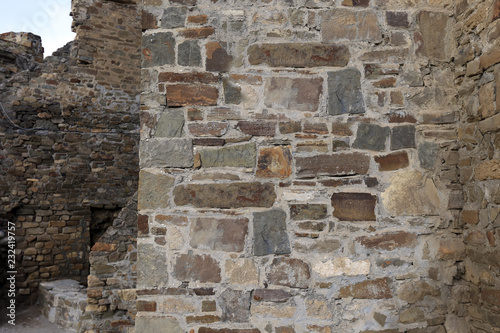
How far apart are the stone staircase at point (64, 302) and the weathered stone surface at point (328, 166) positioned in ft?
12.9

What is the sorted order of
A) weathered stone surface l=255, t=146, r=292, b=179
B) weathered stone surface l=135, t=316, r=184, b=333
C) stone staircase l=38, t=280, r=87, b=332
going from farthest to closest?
stone staircase l=38, t=280, r=87, b=332
weathered stone surface l=255, t=146, r=292, b=179
weathered stone surface l=135, t=316, r=184, b=333

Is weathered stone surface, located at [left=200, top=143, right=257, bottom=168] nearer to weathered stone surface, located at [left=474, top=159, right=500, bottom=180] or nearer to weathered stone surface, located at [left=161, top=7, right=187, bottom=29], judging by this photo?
weathered stone surface, located at [left=161, top=7, right=187, bottom=29]

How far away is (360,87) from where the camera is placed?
7.30 ft

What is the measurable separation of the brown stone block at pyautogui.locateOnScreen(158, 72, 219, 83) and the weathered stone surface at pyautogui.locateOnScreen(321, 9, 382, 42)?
737mm

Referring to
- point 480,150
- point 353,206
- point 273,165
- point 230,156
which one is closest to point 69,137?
point 230,156

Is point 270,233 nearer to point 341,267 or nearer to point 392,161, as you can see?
point 341,267

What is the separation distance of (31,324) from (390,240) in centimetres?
580

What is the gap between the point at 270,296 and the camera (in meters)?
2.09

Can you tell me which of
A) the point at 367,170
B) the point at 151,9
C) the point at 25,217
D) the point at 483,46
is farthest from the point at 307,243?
the point at 25,217

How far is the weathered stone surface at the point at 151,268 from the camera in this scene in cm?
210

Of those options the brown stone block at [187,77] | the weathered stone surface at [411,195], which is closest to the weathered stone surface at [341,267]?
the weathered stone surface at [411,195]

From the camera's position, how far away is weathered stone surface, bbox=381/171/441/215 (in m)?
2.17

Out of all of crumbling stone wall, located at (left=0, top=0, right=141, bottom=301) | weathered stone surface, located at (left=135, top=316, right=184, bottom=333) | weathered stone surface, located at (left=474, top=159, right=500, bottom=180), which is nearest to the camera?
weathered stone surface, located at (left=474, top=159, right=500, bottom=180)

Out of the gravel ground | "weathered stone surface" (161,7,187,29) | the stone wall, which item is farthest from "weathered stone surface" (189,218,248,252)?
the gravel ground
